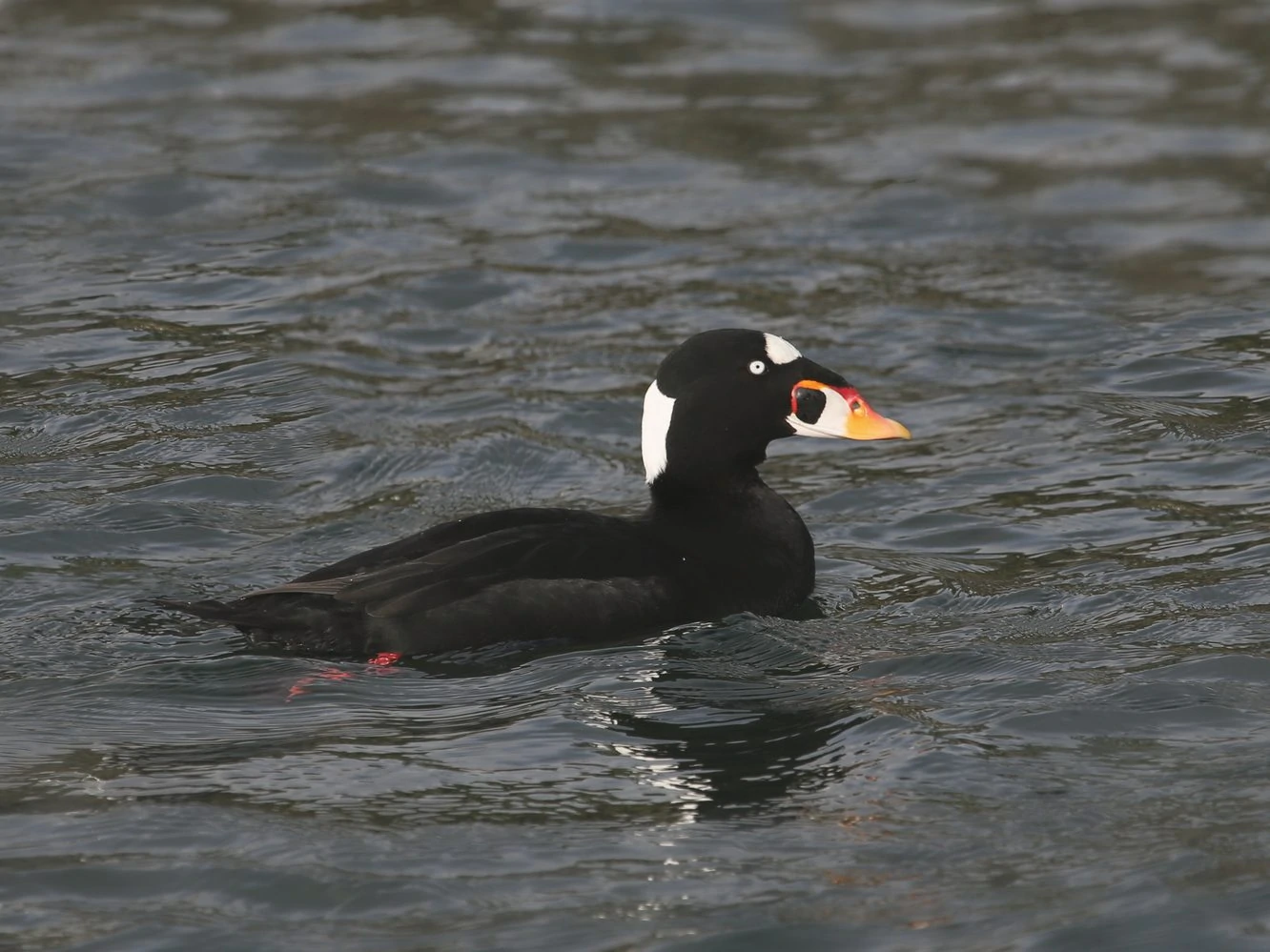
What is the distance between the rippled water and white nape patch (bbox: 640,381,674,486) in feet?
2.84

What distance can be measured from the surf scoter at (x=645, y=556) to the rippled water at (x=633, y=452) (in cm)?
15

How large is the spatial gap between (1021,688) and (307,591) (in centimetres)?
248

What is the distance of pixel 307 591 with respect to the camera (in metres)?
7.15

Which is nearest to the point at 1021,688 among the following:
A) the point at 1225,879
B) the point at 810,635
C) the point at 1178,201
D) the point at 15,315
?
the point at 810,635

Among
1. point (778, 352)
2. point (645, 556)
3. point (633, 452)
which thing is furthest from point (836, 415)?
point (633, 452)

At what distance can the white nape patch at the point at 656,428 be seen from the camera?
8.02 metres

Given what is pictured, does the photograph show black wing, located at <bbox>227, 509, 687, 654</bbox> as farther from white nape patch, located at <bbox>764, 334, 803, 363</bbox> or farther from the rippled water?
white nape patch, located at <bbox>764, 334, 803, 363</bbox>

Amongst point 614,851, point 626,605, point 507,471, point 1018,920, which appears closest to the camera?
point 1018,920

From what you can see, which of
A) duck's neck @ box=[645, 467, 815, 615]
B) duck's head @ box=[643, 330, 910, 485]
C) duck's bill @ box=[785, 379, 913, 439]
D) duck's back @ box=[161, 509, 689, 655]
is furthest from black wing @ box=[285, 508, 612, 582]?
duck's bill @ box=[785, 379, 913, 439]

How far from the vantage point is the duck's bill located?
7988mm

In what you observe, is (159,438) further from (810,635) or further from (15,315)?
(810,635)

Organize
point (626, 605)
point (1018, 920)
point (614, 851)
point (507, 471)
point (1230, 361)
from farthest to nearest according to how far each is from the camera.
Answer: point (1230, 361), point (507, 471), point (626, 605), point (614, 851), point (1018, 920)

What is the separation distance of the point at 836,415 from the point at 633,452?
2.32 metres

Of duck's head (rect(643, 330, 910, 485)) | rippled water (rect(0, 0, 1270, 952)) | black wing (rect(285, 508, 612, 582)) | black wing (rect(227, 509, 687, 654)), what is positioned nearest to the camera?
rippled water (rect(0, 0, 1270, 952))
